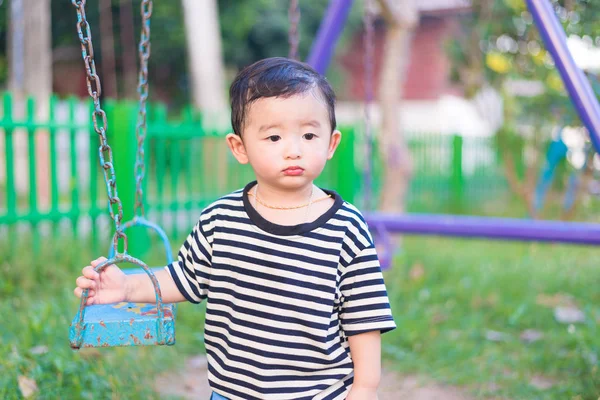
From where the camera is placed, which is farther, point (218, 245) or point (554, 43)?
point (554, 43)

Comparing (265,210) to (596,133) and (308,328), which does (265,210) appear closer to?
(308,328)

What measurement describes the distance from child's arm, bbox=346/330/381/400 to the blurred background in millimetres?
1176

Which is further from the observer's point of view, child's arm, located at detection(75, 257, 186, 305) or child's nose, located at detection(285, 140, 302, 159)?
child's arm, located at detection(75, 257, 186, 305)

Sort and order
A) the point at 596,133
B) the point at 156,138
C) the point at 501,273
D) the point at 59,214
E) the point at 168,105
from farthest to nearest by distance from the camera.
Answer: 1. the point at 168,105
2. the point at 156,138
3. the point at 59,214
4. the point at 501,273
5. the point at 596,133

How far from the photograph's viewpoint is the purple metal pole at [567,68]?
248 centimetres

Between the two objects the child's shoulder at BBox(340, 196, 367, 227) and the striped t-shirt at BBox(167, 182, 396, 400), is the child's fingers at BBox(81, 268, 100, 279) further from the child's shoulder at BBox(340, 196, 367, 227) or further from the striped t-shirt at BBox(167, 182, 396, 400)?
the child's shoulder at BBox(340, 196, 367, 227)

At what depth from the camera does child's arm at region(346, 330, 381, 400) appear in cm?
151

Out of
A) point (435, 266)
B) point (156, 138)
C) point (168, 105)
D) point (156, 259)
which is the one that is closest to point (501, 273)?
point (435, 266)

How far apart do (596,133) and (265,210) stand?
147 centimetres

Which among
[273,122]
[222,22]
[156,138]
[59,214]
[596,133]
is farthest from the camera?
[222,22]

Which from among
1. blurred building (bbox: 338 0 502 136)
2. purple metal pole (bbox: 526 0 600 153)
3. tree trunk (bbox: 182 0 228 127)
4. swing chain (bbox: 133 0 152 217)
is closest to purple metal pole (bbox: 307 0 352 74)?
purple metal pole (bbox: 526 0 600 153)

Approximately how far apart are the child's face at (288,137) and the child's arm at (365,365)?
357mm

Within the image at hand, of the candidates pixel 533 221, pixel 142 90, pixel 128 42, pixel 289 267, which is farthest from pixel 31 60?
pixel 289 267

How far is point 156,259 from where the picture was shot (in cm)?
487
